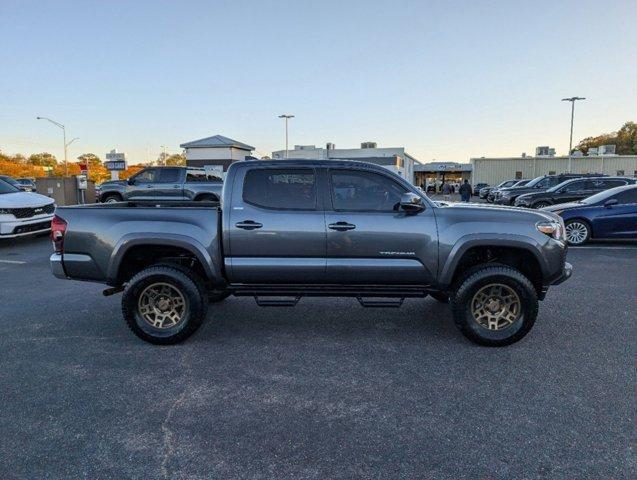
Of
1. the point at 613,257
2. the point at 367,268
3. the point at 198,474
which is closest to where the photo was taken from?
the point at 198,474

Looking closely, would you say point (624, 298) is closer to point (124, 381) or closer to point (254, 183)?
point (254, 183)

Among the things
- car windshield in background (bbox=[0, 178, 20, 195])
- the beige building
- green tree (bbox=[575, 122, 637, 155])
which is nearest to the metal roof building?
the beige building

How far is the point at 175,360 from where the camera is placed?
4.15 metres

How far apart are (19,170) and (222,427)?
10838 cm

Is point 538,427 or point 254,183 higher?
point 254,183

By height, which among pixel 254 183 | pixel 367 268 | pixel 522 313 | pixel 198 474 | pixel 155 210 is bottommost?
pixel 198 474

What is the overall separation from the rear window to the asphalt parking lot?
148 cm

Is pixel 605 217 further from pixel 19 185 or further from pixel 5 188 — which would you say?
pixel 19 185

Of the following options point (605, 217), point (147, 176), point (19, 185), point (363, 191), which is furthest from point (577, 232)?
point (19, 185)

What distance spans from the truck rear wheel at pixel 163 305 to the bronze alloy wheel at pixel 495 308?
291 cm

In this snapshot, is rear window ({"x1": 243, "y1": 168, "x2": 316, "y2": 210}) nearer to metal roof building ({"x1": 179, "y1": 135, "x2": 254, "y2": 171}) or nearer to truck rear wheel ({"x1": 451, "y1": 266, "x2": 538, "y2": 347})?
truck rear wheel ({"x1": 451, "y1": 266, "x2": 538, "y2": 347})

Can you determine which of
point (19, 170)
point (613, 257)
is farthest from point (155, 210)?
point (19, 170)

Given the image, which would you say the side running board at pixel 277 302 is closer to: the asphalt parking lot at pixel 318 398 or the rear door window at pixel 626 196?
the asphalt parking lot at pixel 318 398

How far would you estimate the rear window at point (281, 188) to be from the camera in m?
4.58
